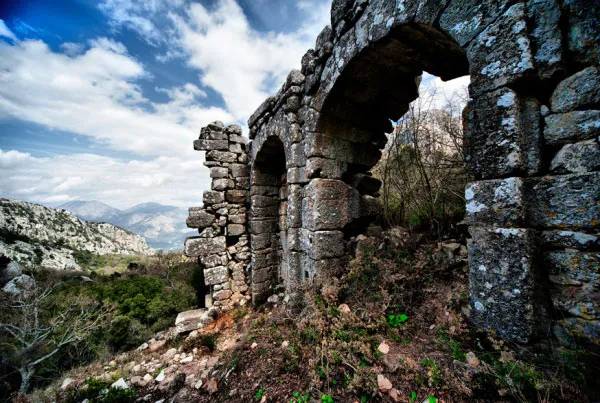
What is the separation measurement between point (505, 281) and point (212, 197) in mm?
5900

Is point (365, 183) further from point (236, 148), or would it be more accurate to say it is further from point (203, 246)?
point (203, 246)

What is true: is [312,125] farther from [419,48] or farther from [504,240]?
[504,240]

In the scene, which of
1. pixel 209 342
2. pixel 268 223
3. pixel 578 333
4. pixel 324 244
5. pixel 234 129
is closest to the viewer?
pixel 578 333

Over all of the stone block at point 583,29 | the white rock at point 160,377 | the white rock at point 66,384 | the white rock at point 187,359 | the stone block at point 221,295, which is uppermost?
the stone block at point 583,29

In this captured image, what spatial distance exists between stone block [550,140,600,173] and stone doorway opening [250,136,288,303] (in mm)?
4744

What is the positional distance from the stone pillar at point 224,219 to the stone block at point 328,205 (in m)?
3.16

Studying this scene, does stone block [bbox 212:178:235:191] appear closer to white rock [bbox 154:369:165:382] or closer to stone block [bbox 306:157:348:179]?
stone block [bbox 306:157:348:179]

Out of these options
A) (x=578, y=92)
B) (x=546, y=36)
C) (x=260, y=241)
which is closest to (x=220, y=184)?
(x=260, y=241)

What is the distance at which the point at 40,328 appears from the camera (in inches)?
212

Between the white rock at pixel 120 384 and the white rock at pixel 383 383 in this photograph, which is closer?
the white rock at pixel 383 383

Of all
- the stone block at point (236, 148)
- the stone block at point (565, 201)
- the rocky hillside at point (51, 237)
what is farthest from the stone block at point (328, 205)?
the rocky hillside at point (51, 237)

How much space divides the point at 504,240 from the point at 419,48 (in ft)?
7.18

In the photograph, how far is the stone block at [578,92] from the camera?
1302 millimetres

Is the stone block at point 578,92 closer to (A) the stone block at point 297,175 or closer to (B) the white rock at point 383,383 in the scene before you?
Result: (B) the white rock at point 383,383
